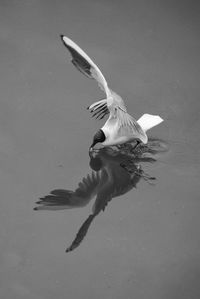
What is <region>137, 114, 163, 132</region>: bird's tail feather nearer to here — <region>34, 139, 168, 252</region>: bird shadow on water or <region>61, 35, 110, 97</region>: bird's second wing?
<region>34, 139, 168, 252</region>: bird shadow on water

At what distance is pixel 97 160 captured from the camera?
150 inches

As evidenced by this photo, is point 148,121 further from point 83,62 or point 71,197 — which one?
point 71,197

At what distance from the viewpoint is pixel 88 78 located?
4449mm

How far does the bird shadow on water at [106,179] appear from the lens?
11.2ft

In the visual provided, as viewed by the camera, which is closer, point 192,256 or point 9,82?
point 192,256

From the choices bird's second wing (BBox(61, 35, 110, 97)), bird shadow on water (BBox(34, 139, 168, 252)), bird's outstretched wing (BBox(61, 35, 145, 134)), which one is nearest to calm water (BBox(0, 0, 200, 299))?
bird shadow on water (BBox(34, 139, 168, 252))

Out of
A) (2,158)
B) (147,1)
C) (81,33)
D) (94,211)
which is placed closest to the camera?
(94,211)

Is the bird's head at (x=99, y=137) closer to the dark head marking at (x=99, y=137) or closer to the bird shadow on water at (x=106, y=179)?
the dark head marking at (x=99, y=137)

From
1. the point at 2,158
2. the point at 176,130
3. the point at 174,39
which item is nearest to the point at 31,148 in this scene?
the point at 2,158

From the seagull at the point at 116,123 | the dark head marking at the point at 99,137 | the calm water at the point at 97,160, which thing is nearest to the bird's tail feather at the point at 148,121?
the seagull at the point at 116,123

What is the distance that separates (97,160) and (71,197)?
0.41 meters

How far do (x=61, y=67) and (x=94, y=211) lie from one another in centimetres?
151

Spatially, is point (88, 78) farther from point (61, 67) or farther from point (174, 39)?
point (174, 39)

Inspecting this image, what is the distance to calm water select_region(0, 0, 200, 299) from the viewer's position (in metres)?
3.06
